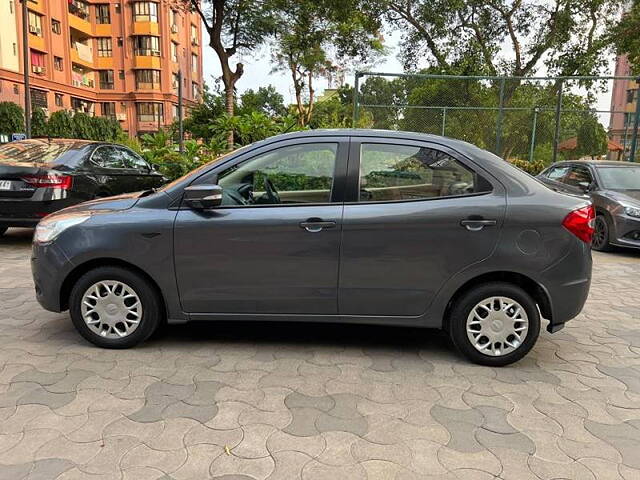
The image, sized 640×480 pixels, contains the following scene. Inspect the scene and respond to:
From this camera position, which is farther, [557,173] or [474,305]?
[557,173]

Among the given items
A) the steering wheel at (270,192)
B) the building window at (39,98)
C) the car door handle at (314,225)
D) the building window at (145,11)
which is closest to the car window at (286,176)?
the steering wheel at (270,192)

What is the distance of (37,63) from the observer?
41.0m

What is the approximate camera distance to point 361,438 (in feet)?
8.71

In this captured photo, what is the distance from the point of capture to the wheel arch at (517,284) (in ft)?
11.4

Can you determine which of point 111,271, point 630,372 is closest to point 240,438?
point 111,271

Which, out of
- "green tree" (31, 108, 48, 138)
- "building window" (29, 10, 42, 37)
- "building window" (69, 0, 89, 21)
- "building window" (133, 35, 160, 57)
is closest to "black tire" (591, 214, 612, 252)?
"green tree" (31, 108, 48, 138)

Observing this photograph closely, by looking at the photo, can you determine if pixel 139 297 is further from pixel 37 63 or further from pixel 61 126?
pixel 37 63

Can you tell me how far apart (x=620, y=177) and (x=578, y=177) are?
68cm

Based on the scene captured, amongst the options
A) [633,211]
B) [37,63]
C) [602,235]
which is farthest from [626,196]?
[37,63]

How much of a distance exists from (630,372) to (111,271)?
12.3 ft

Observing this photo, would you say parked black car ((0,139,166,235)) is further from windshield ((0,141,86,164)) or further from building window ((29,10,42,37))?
building window ((29,10,42,37))

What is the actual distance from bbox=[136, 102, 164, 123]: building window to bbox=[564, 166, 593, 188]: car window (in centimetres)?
4819

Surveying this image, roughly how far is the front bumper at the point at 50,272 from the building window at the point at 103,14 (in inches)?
2133

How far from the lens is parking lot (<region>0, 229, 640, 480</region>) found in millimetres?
2445
